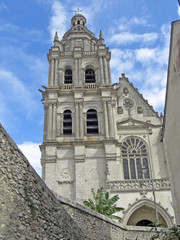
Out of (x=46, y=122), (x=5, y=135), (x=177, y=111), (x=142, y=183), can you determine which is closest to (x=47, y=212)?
(x=5, y=135)

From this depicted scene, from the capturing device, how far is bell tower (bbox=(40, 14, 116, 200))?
812 inches

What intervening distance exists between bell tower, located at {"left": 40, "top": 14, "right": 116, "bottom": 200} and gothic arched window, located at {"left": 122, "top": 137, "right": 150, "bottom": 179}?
1496 mm

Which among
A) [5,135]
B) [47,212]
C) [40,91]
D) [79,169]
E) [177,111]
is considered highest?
[40,91]

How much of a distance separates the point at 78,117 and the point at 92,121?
131cm

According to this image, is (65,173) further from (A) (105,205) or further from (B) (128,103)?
(B) (128,103)

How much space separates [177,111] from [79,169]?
12.5 metres

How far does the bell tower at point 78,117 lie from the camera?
20625mm

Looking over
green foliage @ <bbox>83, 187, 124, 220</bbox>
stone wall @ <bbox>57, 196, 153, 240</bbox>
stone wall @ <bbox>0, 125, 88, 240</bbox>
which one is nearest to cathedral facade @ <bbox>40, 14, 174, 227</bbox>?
green foliage @ <bbox>83, 187, 124, 220</bbox>

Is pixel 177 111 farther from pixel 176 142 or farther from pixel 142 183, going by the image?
pixel 142 183

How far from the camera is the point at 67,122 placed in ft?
77.8

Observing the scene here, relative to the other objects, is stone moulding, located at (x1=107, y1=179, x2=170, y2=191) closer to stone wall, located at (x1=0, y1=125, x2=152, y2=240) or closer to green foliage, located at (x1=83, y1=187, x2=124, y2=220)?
green foliage, located at (x1=83, y1=187, x2=124, y2=220)

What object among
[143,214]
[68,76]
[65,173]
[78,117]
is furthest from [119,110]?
[143,214]

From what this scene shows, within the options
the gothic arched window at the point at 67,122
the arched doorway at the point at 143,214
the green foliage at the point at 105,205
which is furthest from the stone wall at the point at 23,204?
the gothic arched window at the point at 67,122

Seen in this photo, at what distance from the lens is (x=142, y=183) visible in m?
19.1
